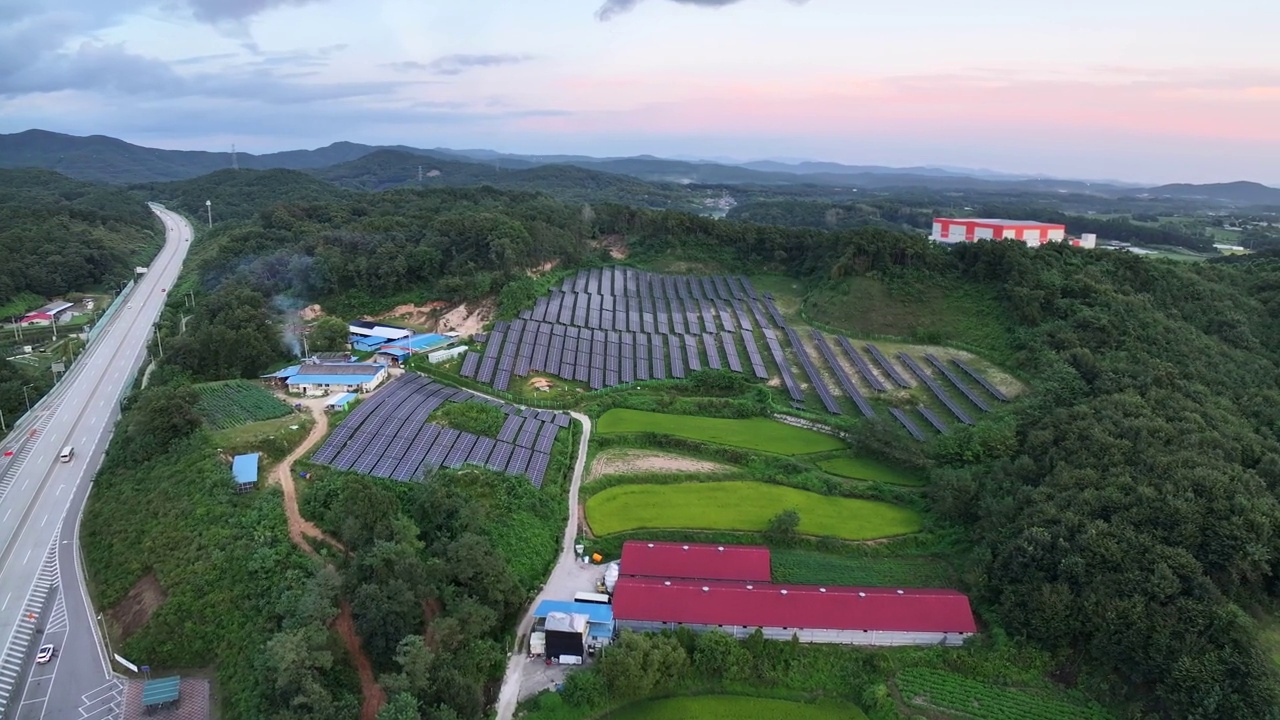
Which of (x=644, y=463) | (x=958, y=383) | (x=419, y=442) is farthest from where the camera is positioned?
(x=958, y=383)

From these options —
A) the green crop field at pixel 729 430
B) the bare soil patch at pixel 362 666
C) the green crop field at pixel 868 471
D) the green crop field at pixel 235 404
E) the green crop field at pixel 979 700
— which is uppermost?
the green crop field at pixel 235 404

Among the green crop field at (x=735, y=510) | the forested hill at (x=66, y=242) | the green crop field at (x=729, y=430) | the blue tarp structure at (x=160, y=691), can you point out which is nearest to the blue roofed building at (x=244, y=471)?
the blue tarp structure at (x=160, y=691)

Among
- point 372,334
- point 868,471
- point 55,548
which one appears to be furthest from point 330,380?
point 868,471

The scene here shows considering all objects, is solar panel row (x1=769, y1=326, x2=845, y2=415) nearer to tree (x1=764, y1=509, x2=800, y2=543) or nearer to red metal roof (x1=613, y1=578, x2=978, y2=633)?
tree (x1=764, y1=509, x2=800, y2=543)

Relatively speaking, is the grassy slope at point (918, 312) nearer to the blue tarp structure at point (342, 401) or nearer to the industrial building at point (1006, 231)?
the industrial building at point (1006, 231)

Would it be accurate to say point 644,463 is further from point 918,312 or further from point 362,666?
point 918,312

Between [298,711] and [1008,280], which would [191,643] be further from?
[1008,280]
